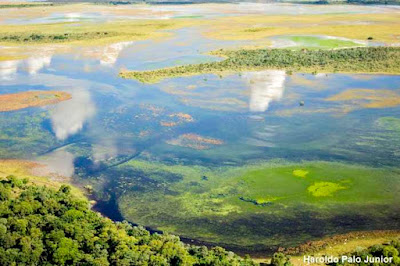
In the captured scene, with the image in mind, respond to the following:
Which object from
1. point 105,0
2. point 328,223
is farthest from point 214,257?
point 105,0

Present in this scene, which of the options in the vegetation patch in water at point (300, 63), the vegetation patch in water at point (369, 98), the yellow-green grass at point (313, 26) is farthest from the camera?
the yellow-green grass at point (313, 26)

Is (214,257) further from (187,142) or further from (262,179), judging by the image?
(187,142)

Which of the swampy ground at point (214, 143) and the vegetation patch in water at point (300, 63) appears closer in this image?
the swampy ground at point (214, 143)

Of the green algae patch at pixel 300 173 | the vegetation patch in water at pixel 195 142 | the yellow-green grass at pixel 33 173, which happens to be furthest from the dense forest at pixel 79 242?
the vegetation patch in water at pixel 195 142

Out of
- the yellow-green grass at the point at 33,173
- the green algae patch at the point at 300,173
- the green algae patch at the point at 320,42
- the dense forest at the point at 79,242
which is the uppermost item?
the green algae patch at the point at 320,42

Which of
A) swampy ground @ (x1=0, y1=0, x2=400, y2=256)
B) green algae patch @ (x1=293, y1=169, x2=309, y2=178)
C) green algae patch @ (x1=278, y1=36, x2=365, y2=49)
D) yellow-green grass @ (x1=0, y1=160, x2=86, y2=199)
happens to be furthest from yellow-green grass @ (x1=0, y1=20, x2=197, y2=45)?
green algae patch @ (x1=293, y1=169, x2=309, y2=178)

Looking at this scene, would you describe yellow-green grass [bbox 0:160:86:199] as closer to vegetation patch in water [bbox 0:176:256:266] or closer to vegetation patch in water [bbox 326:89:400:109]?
vegetation patch in water [bbox 0:176:256:266]

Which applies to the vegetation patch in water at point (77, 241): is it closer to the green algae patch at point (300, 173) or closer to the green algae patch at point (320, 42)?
the green algae patch at point (300, 173)
